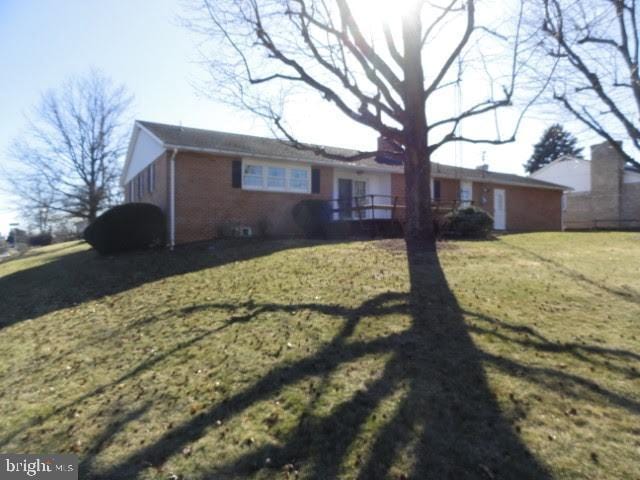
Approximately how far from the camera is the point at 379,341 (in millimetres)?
4977

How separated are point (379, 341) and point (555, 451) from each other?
217cm

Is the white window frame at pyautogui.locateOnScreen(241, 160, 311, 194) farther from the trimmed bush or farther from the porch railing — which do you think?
the trimmed bush

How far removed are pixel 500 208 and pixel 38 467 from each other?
23.7 m

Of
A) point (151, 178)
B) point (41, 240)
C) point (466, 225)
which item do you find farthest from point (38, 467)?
point (41, 240)

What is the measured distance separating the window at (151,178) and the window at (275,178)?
12.9 ft

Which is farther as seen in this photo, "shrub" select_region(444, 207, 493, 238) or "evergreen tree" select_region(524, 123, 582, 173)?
"evergreen tree" select_region(524, 123, 582, 173)

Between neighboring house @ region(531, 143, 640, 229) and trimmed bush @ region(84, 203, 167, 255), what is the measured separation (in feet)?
82.7

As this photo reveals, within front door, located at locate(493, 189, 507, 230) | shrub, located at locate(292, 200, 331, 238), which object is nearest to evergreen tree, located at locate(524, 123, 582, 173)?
front door, located at locate(493, 189, 507, 230)

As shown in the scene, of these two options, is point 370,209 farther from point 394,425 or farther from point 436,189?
point 394,425

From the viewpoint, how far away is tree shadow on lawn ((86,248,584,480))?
304cm

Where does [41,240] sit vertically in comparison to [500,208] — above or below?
below

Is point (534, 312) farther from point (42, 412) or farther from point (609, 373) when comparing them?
point (42, 412)

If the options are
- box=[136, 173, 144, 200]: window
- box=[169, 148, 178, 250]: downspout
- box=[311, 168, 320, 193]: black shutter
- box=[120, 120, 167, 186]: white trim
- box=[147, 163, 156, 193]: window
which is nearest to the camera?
box=[169, 148, 178, 250]: downspout

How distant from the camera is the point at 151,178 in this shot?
17.4 m
